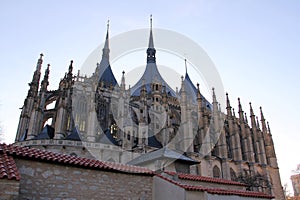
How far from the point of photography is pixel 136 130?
Answer: 76.1 ft

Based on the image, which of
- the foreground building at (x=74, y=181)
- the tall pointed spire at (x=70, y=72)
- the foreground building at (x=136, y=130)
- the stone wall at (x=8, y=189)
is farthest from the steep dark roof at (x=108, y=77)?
the stone wall at (x=8, y=189)

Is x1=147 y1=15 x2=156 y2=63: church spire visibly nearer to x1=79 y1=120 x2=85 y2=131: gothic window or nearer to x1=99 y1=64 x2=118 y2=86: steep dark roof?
x1=99 y1=64 x2=118 y2=86: steep dark roof

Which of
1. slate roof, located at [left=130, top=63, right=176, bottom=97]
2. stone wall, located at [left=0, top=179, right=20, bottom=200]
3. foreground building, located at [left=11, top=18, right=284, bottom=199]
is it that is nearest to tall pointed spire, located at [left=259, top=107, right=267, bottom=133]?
foreground building, located at [left=11, top=18, right=284, bottom=199]

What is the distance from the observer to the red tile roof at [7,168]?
4.95 m

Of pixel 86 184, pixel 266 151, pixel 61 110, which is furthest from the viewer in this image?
pixel 266 151

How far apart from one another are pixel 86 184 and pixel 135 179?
1.60 m

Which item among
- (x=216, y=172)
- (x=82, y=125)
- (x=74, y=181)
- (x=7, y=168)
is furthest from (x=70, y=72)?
(x=7, y=168)

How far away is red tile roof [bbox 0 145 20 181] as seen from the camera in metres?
4.95

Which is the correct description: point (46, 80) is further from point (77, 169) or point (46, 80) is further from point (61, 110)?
point (77, 169)

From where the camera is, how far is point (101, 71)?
108 ft

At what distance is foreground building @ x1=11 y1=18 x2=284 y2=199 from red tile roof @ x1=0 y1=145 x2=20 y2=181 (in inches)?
304

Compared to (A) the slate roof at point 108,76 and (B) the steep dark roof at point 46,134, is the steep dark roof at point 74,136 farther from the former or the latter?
(A) the slate roof at point 108,76

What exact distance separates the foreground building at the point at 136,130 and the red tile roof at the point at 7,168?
25.3ft

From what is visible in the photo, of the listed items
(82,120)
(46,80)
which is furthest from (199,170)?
(46,80)
